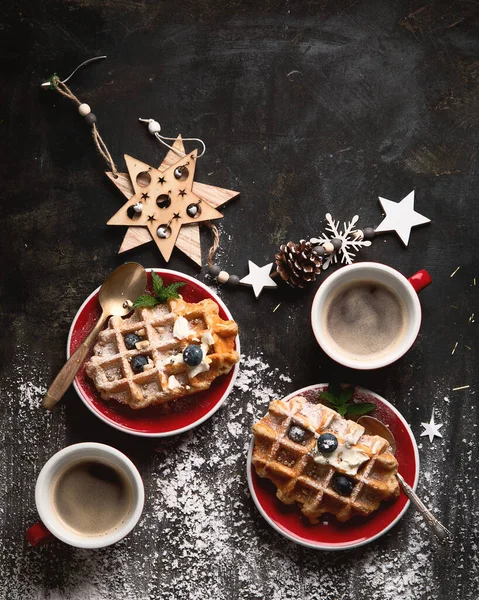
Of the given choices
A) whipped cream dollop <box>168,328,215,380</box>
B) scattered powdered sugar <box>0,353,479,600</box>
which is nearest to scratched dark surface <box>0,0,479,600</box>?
scattered powdered sugar <box>0,353,479,600</box>

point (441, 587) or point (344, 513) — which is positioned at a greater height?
point (344, 513)

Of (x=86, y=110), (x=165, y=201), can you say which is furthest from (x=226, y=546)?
(x=86, y=110)

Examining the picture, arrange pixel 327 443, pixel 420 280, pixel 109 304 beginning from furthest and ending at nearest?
1. pixel 109 304
2. pixel 420 280
3. pixel 327 443

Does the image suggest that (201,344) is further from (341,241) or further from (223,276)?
(341,241)

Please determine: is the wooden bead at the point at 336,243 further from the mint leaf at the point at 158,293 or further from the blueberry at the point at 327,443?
the blueberry at the point at 327,443

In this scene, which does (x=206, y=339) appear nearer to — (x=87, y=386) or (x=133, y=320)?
(x=133, y=320)

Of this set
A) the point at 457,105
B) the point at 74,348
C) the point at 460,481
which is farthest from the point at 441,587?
the point at 457,105
